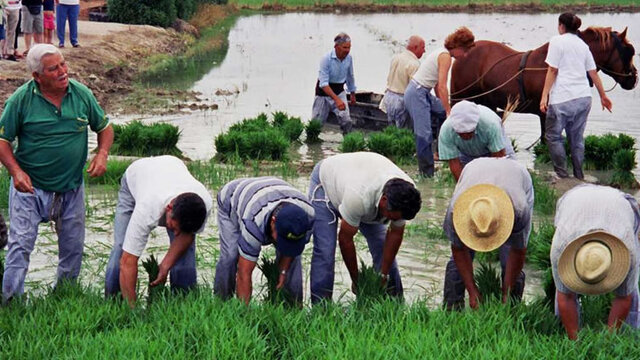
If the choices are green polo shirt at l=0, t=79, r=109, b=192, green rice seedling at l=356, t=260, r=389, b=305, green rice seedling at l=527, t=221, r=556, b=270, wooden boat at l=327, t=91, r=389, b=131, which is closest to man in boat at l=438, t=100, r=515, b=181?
green rice seedling at l=527, t=221, r=556, b=270

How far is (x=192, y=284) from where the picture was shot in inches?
249

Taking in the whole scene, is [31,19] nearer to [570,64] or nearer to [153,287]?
[570,64]

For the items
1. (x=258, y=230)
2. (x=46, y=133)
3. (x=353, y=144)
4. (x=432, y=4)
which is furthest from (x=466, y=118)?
(x=432, y=4)

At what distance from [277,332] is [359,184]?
106 centimetres

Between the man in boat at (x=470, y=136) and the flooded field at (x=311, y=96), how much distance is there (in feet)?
3.00

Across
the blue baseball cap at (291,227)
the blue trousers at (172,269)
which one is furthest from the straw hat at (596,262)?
the blue trousers at (172,269)

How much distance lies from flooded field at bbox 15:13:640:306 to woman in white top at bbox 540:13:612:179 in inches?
52.3

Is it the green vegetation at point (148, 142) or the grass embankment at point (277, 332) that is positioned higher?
the grass embankment at point (277, 332)

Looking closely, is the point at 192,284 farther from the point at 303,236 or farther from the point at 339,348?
the point at 339,348

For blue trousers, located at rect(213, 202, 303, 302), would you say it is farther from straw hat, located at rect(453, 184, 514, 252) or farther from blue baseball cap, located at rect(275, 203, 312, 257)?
straw hat, located at rect(453, 184, 514, 252)

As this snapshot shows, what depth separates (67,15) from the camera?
19.8m

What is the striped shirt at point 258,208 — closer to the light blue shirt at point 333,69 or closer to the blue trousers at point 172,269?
the blue trousers at point 172,269

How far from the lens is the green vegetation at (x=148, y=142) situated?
11.8 meters

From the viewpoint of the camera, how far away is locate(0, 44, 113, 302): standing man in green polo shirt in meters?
6.37
